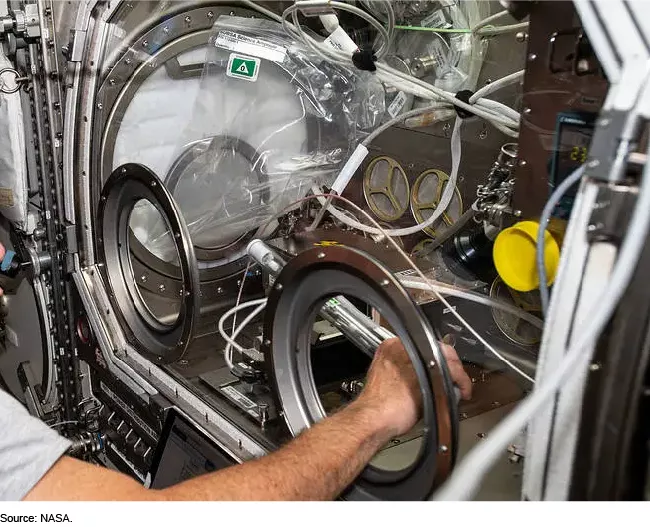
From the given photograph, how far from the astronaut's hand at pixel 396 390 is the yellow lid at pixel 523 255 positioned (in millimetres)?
209

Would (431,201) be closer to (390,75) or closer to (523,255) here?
(390,75)

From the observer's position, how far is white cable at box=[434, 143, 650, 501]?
0.80 metres

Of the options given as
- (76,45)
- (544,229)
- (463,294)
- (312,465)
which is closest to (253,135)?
(76,45)

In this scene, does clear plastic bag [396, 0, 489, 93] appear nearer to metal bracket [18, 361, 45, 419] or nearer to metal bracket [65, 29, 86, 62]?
metal bracket [65, 29, 86, 62]

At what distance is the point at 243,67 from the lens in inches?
80.7

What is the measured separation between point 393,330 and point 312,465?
0.33 metres

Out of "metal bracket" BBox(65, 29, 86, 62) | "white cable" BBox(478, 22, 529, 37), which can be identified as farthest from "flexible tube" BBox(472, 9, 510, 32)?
"metal bracket" BBox(65, 29, 86, 62)

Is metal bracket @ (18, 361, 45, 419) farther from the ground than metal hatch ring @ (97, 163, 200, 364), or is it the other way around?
metal hatch ring @ (97, 163, 200, 364)

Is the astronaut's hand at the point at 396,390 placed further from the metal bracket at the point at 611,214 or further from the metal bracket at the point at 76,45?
the metal bracket at the point at 76,45

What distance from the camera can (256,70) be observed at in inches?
80.6

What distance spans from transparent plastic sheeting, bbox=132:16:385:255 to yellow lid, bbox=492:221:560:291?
3.02ft

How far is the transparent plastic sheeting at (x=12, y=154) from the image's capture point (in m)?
2.11

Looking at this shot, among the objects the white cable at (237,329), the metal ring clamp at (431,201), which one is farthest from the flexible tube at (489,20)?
the white cable at (237,329)
